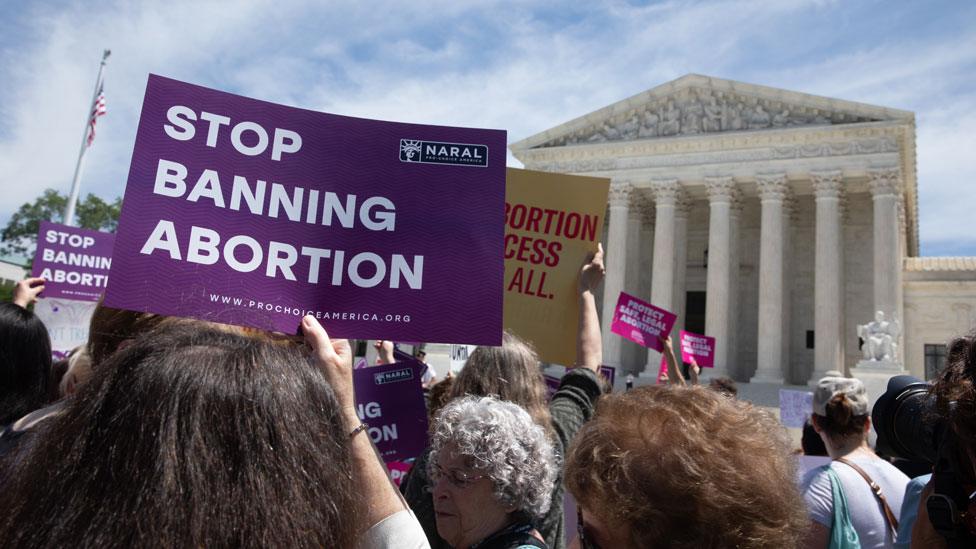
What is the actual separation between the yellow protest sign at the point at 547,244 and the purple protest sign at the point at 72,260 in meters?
6.52

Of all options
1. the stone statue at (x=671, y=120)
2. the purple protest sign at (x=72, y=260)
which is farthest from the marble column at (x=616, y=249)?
the purple protest sign at (x=72, y=260)

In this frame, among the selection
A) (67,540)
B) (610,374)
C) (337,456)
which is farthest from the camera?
(610,374)

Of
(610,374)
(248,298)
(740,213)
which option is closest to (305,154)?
(248,298)

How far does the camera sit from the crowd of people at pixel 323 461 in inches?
51.4

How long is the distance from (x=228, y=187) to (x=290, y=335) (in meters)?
0.60

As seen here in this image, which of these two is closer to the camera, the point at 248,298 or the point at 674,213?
the point at 248,298

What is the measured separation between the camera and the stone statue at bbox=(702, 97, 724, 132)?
1430 inches

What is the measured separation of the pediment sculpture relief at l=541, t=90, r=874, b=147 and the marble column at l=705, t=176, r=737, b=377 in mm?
2921

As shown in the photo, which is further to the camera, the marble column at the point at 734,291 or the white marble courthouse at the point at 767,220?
the marble column at the point at 734,291

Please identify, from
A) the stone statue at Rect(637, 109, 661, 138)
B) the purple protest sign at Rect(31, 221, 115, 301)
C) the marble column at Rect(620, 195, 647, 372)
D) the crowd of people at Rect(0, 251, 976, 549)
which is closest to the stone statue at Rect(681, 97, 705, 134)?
the stone statue at Rect(637, 109, 661, 138)

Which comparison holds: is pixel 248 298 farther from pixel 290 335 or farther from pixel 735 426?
pixel 735 426

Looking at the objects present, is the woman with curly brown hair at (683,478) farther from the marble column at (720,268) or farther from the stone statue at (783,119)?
the stone statue at (783,119)

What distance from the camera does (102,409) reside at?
1.40 metres

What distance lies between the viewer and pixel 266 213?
105 inches
